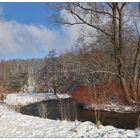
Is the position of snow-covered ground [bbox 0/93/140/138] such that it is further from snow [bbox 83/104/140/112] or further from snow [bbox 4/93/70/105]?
snow [bbox 4/93/70/105]

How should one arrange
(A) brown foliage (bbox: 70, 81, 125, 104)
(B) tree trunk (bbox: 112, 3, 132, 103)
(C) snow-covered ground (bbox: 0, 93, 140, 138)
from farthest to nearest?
(A) brown foliage (bbox: 70, 81, 125, 104) → (B) tree trunk (bbox: 112, 3, 132, 103) → (C) snow-covered ground (bbox: 0, 93, 140, 138)

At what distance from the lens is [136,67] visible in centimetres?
2164

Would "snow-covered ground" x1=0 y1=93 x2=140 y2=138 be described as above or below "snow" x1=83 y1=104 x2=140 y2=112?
above


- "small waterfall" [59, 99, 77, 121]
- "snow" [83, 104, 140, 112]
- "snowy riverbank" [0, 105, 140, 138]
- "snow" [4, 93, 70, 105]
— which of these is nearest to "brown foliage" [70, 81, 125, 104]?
"snow" [83, 104, 140, 112]

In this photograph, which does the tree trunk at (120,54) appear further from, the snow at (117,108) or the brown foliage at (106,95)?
the snow at (117,108)

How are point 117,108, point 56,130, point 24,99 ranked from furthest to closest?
1. point 24,99
2. point 117,108
3. point 56,130

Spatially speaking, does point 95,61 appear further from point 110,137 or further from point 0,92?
point 110,137

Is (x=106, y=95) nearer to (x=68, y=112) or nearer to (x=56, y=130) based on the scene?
(x=68, y=112)

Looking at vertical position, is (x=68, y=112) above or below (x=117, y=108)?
above

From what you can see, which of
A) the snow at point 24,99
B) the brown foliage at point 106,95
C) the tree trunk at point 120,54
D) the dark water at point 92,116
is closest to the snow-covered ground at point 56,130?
the dark water at point 92,116

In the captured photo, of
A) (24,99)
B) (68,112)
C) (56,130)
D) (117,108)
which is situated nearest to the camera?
(56,130)

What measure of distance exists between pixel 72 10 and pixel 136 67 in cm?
571

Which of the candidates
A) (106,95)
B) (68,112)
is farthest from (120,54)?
(68,112)

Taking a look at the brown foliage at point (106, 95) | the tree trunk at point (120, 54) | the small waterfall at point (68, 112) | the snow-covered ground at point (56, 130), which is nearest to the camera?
the snow-covered ground at point (56, 130)
